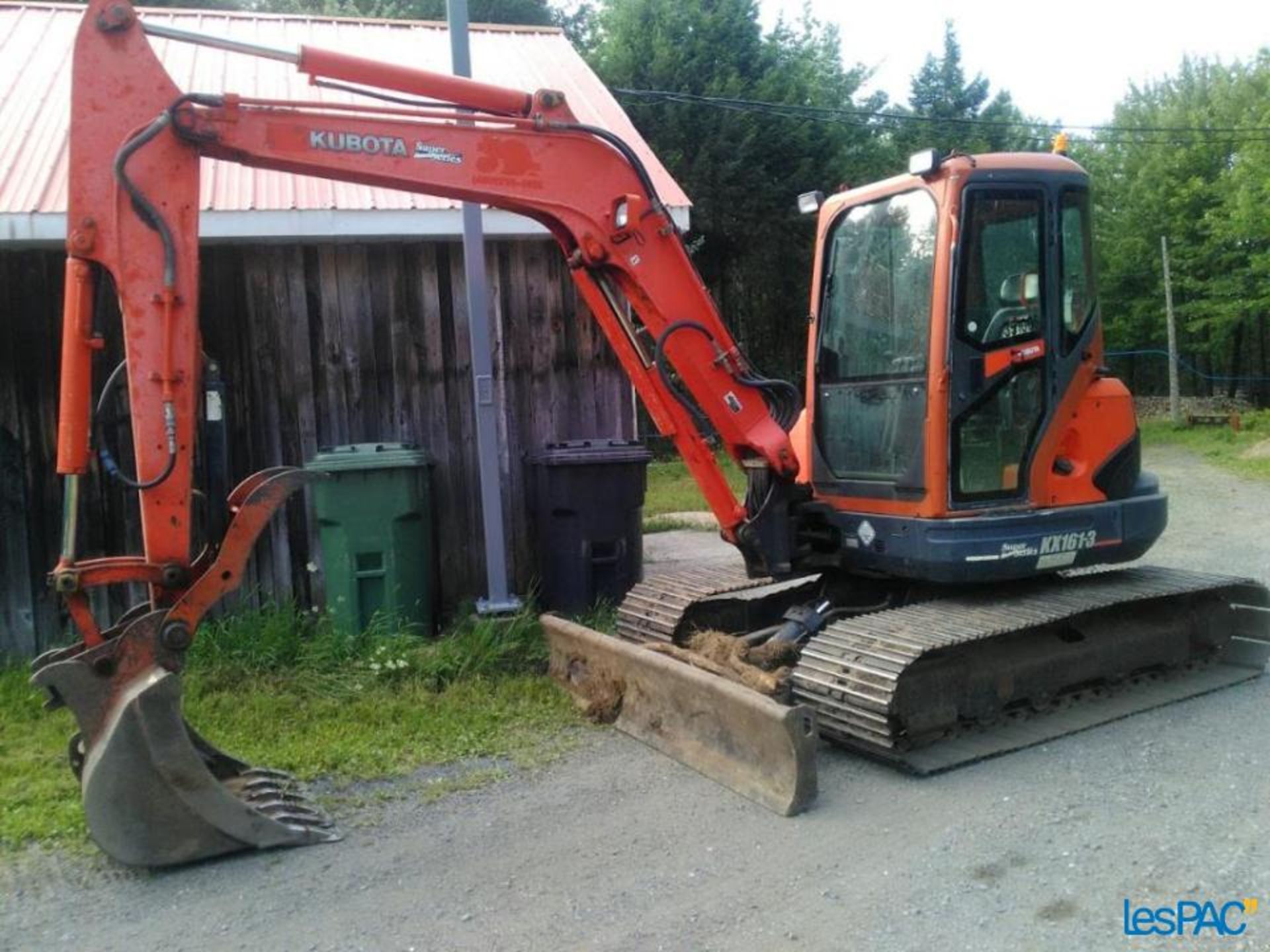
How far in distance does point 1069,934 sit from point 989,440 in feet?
8.44

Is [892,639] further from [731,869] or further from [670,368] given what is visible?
[670,368]

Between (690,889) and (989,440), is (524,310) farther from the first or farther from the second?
(690,889)

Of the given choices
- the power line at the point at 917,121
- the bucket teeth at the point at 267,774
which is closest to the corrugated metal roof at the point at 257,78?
the bucket teeth at the point at 267,774

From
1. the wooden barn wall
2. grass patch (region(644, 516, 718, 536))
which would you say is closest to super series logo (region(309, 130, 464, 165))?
the wooden barn wall

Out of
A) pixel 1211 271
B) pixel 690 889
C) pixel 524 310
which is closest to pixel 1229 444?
pixel 1211 271

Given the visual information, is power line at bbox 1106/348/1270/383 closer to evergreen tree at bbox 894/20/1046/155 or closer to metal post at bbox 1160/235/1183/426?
metal post at bbox 1160/235/1183/426

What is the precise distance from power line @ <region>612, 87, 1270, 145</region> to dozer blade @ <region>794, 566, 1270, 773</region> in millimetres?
14855

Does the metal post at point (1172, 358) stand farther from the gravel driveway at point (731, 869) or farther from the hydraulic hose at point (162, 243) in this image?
the hydraulic hose at point (162, 243)

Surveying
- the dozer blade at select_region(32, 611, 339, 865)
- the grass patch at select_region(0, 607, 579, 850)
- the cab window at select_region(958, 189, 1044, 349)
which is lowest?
the grass patch at select_region(0, 607, 579, 850)

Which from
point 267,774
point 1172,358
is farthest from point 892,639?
point 1172,358

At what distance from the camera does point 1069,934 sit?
3307mm

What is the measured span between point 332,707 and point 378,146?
2.96m

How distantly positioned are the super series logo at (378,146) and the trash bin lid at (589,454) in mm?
2819

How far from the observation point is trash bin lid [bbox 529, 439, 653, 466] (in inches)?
282
